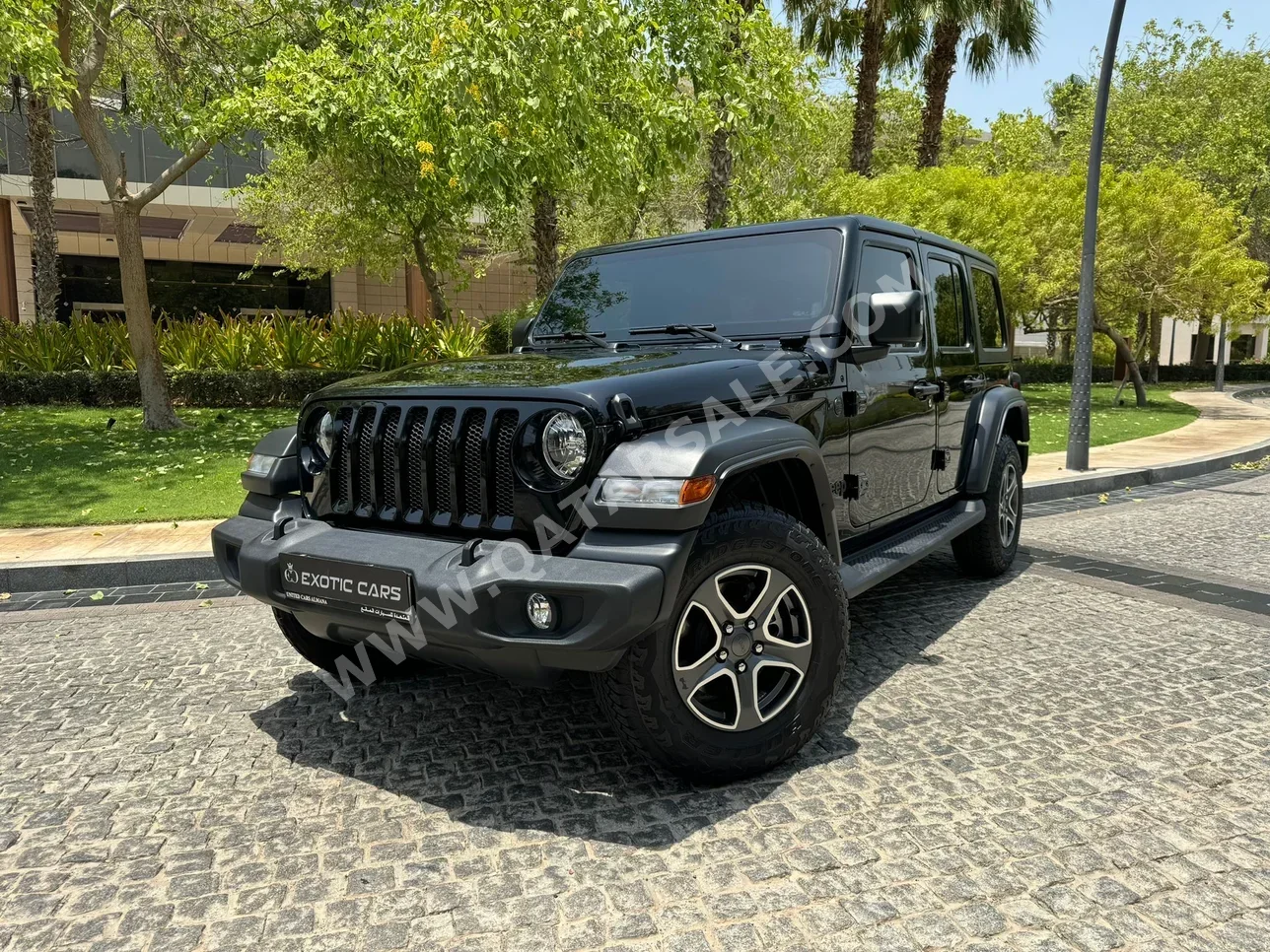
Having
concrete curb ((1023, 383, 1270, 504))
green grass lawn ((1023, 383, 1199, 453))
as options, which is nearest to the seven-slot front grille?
concrete curb ((1023, 383, 1270, 504))

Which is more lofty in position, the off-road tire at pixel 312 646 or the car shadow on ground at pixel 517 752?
the off-road tire at pixel 312 646

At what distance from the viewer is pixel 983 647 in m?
4.61

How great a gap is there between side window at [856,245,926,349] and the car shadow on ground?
1667 mm

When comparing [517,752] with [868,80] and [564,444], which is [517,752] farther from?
[868,80]

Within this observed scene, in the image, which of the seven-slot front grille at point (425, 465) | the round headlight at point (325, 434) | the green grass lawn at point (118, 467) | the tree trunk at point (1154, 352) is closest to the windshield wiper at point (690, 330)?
the seven-slot front grille at point (425, 465)

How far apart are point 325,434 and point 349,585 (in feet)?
2.72

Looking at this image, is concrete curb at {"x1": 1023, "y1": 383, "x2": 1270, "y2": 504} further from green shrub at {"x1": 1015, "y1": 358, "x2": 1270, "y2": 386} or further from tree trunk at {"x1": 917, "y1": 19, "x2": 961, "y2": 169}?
green shrub at {"x1": 1015, "y1": 358, "x2": 1270, "y2": 386}

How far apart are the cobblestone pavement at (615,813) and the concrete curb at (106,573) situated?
143cm

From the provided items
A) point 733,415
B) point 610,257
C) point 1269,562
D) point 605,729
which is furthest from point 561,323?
point 1269,562

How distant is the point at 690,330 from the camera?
3.94 meters

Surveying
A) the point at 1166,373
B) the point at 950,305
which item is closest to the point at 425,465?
the point at 950,305

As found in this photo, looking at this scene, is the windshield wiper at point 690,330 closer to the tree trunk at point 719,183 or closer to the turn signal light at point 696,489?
the turn signal light at point 696,489

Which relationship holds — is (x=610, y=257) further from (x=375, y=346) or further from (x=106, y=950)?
(x=375, y=346)

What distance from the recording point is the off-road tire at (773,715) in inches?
112
